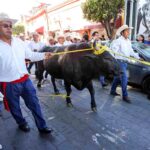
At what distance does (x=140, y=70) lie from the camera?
23.3 ft

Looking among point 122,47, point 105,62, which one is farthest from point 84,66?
point 122,47

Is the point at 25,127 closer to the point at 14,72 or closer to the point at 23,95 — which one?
the point at 23,95

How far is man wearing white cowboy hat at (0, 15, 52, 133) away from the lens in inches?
143

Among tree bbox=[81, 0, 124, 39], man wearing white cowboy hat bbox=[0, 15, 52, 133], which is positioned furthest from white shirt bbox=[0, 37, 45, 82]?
tree bbox=[81, 0, 124, 39]

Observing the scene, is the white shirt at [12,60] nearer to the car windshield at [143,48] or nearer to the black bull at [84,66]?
the black bull at [84,66]

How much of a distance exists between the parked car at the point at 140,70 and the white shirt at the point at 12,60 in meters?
4.21

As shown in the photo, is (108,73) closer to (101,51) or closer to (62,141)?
(101,51)

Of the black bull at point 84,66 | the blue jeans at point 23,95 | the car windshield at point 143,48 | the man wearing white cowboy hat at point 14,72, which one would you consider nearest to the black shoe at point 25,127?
the man wearing white cowboy hat at point 14,72

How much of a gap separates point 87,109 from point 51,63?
1.64m

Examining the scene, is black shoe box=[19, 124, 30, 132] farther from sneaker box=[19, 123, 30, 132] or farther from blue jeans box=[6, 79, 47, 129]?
blue jeans box=[6, 79, 47, 129]

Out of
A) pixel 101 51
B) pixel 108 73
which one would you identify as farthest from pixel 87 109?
pixel 101 51

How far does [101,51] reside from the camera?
16.3 ft

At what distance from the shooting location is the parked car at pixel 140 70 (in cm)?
694

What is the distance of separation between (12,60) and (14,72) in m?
A: 0.20
